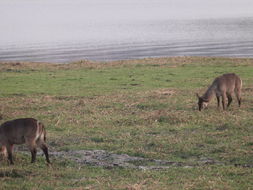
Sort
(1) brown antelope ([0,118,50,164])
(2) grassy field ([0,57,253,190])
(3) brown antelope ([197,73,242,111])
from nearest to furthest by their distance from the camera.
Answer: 1. (2) grassy field ([0,57,253,190])
2. (1) brown antelope ([0,118,50,164])
3. (3) brown antelope ([197,73,242,111])

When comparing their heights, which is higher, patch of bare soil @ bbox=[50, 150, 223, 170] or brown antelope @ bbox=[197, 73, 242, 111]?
brown antelope @ bbox=[197, 73, 242, 111]

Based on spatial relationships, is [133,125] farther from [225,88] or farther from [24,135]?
[24,135]

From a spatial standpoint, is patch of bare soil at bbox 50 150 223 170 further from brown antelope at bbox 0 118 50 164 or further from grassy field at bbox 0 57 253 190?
brown antelope at bbox 0 118 50 164

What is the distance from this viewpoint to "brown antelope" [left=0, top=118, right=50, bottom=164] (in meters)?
11.5

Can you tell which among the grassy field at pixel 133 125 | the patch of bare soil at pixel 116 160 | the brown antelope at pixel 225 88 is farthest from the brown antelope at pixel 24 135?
→ the brown antelope at pixel 225 88

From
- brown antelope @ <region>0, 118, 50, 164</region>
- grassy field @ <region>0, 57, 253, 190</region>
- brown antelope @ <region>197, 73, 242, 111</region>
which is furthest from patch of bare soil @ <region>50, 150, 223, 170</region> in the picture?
brown antelope @ <region>197, 73, 242, 111</region>

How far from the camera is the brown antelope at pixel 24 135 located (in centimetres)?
1154

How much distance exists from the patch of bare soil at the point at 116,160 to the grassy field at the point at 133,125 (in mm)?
280

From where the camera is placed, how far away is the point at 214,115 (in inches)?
682

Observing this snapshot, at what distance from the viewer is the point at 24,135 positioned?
1166 centimetres

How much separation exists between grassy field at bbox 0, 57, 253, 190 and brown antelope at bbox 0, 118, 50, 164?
1.28ft

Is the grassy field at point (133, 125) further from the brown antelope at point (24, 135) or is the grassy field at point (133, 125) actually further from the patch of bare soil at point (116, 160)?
the brown antelope at point (24, 135)

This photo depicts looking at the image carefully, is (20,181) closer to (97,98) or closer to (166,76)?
(97,98)

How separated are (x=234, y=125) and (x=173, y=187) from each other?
640cm
